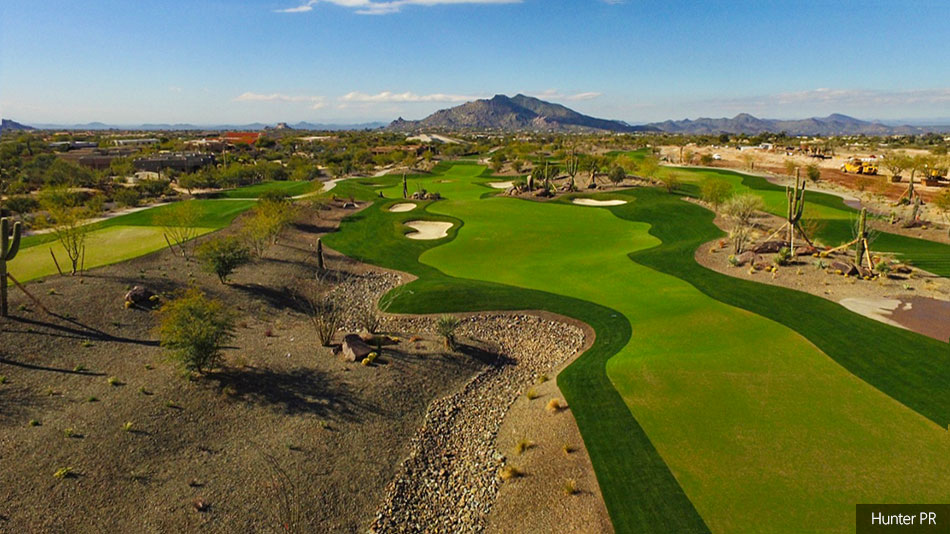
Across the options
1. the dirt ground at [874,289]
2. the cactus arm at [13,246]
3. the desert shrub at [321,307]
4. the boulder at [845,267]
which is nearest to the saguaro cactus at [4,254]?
the cactus arm at [13,246]

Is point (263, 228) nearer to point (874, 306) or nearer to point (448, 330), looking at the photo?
point (448, 330)

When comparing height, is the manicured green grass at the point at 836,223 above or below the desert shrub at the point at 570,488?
above

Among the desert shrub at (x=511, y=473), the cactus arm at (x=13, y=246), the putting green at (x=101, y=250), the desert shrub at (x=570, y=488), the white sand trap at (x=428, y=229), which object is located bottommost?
the desert shrub at (x=511, y=473)

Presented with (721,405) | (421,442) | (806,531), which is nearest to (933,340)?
(721,405)

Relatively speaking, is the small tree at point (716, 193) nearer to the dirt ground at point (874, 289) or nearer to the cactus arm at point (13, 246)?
the dirt ground at point (874, 289)

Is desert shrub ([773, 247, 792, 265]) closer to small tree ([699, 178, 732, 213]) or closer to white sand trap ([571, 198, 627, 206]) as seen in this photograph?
small tree ([699, 178, 732, 213])

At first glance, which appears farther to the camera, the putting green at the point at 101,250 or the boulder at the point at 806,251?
the boulder at the point at 806,251
